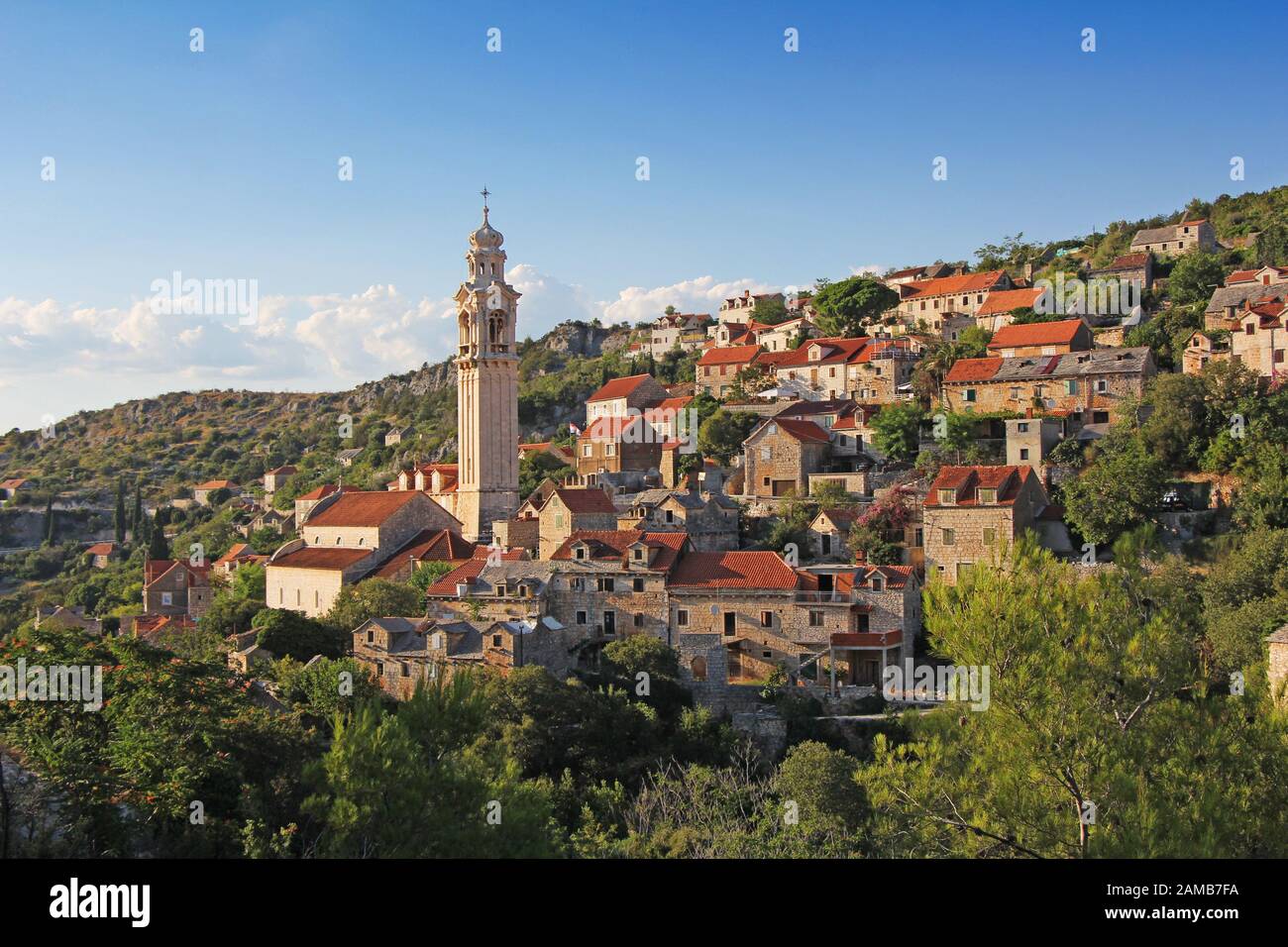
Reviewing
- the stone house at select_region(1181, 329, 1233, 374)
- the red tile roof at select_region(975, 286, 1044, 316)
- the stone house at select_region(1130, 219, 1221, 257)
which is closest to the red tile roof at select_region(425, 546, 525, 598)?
the stone house at select_region(1181, 329, 1233, 374)

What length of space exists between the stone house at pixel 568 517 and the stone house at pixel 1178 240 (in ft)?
166

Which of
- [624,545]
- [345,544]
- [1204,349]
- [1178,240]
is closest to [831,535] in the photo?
[624,545]

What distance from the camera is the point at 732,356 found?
75062 mm

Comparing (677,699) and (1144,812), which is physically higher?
(1144,812)

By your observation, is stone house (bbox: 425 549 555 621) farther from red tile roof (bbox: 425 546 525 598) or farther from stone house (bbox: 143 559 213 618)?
stone house (bbox: 143 559 213 618)

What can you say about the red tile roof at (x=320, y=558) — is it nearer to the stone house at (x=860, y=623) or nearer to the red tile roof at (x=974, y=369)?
the stone house at (x=860, y=623)

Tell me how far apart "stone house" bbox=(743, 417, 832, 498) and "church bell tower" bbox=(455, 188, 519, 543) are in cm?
1103

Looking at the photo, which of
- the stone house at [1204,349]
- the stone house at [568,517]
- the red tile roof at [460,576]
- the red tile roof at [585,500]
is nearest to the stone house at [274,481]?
the red tile roof at [585,500]

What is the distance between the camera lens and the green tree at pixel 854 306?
3132 inches
